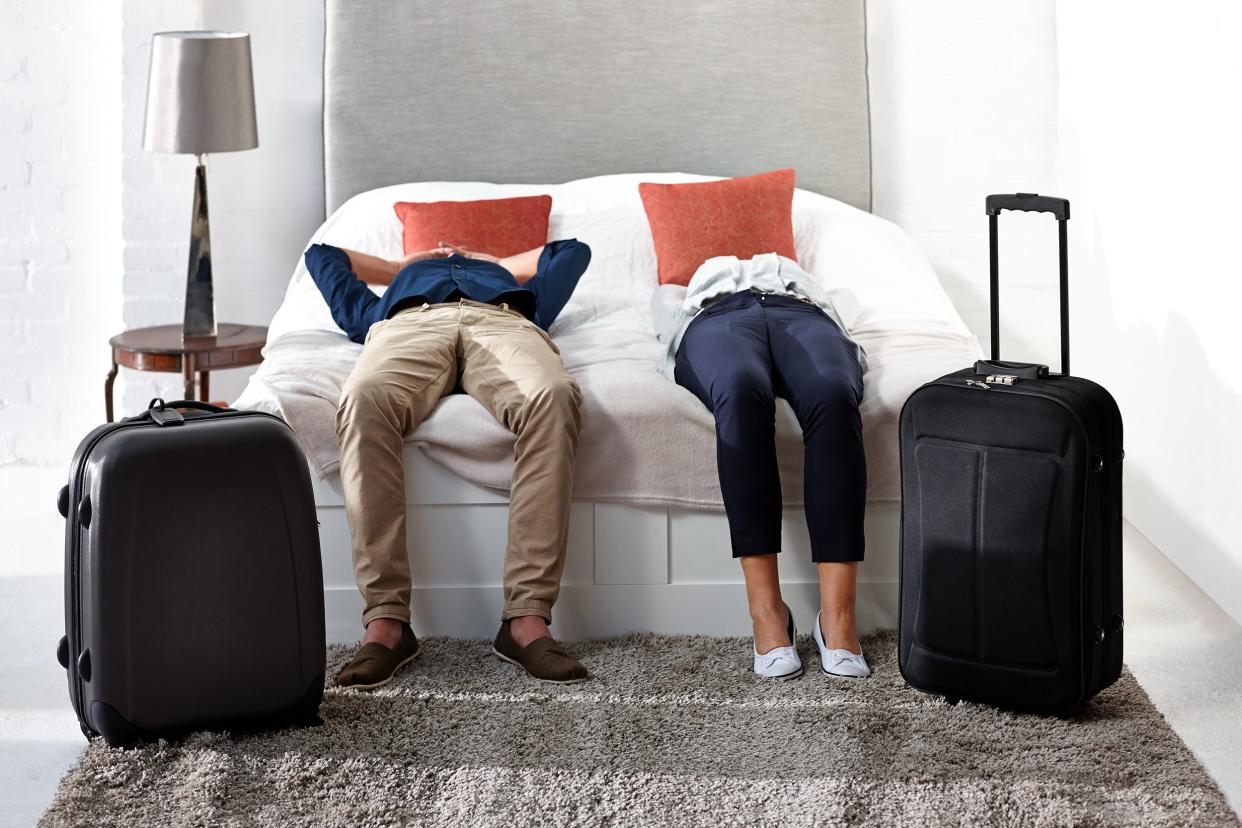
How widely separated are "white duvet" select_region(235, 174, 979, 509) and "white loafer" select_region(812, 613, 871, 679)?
323 millimetres

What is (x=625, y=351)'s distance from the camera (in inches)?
113

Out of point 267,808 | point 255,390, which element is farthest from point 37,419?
point 267,808

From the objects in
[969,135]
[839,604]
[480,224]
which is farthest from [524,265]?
[969,135]

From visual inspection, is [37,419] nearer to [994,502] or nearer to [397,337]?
[397,337]

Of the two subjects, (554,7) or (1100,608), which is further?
(554,7)

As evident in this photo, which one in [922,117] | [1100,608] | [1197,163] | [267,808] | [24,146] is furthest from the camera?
[922,117]

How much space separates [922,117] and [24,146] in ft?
8.76

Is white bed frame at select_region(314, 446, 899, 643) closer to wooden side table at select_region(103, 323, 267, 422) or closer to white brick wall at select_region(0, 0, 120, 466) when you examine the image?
wooden side table at select_region(103, 323, 267, 422)

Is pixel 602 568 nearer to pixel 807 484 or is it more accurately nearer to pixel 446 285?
pixel 807 484

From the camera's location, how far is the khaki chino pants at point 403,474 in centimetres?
241

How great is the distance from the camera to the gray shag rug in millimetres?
1887

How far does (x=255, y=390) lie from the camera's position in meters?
2.60

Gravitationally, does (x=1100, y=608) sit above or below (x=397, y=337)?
below

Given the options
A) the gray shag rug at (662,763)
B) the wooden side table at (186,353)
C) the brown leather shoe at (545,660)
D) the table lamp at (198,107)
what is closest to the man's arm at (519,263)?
the wooden side table at (186,353)
